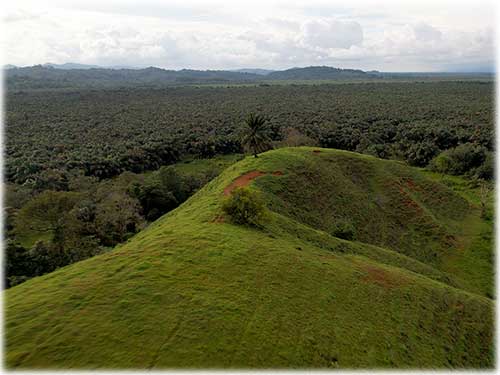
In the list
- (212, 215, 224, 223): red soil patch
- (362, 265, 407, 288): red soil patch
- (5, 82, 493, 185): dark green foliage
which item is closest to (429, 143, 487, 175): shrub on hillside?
(5, 82, 493, 185): dark green foliage

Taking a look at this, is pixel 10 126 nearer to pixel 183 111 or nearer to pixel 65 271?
pixel 183 111

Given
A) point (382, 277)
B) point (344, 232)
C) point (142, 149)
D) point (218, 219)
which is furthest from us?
point (142, 149)

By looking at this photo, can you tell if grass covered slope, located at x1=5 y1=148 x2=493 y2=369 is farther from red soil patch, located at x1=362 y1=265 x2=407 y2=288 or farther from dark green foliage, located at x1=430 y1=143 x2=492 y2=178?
dark green foliage, located at x1=430 y1=143 x2=492 y2=178

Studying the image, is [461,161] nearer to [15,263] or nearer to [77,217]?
[77,217]

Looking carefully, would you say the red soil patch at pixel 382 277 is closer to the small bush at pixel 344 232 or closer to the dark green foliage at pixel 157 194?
the small bush at pixel 344 232

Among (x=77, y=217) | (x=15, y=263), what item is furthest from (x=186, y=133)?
(x=15, y=263)

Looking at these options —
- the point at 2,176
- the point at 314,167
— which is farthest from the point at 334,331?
the point at 2,176
